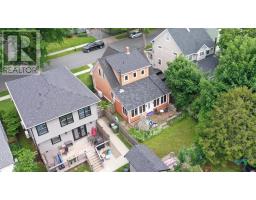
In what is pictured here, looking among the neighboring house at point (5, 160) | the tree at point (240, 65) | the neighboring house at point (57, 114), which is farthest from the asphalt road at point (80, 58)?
the tree at point (240, 65)

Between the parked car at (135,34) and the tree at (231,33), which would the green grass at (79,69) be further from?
the tree at (231,33)

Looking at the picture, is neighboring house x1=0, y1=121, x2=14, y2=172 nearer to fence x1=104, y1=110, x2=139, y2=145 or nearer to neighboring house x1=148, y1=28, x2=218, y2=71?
fence x1=104, y1=110, x2=139, y2=145

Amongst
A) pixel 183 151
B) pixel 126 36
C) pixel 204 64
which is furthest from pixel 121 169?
pixel 126 36

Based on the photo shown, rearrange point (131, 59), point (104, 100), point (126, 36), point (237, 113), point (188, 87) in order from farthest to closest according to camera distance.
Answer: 1. point (126, 36)
2. point (104, 100)
3. point (131, 59)
4. point (188, 87)
5. point (237, 113)

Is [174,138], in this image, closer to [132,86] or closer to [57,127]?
[132,86]

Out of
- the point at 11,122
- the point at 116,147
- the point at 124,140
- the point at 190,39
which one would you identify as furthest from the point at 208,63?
the point at 11,122

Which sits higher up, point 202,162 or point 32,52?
point 32,52

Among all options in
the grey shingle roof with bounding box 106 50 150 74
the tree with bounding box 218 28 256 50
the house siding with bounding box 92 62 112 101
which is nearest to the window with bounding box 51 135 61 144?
the house siding with bounding box 92 62 112 101

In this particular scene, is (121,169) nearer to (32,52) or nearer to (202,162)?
(202,162)
